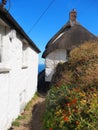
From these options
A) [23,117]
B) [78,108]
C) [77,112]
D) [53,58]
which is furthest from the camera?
[53,58]

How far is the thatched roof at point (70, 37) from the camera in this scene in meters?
20.8

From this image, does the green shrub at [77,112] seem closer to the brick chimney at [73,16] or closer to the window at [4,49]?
the window at [4,49]

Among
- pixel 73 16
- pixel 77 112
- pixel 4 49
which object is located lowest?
pixel 77 112

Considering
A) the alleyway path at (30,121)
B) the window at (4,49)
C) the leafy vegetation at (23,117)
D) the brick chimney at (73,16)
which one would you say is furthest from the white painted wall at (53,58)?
the window at (4,49)

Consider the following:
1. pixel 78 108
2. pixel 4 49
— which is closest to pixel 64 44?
pixel 4 49

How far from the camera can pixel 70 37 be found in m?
21.8

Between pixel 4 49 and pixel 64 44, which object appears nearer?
pixel 4 49

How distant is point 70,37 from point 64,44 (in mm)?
1328

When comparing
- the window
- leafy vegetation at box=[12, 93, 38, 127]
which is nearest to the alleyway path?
leafy vegetation at box=[12, 93, 38, 127]

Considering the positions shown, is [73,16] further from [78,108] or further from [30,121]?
[78,108]

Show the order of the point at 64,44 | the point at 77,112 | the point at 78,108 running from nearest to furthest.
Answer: the point at 77,112 → the point at 78,108 → the point at 64,44

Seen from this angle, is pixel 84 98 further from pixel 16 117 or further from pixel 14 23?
pixel 16 117

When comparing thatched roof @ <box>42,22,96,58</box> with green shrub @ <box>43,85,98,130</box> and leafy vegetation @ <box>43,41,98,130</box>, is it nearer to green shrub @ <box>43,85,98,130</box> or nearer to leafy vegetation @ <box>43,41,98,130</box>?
leafy vegetation @ <box>43,41,98,130</box>

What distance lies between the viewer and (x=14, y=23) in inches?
292
